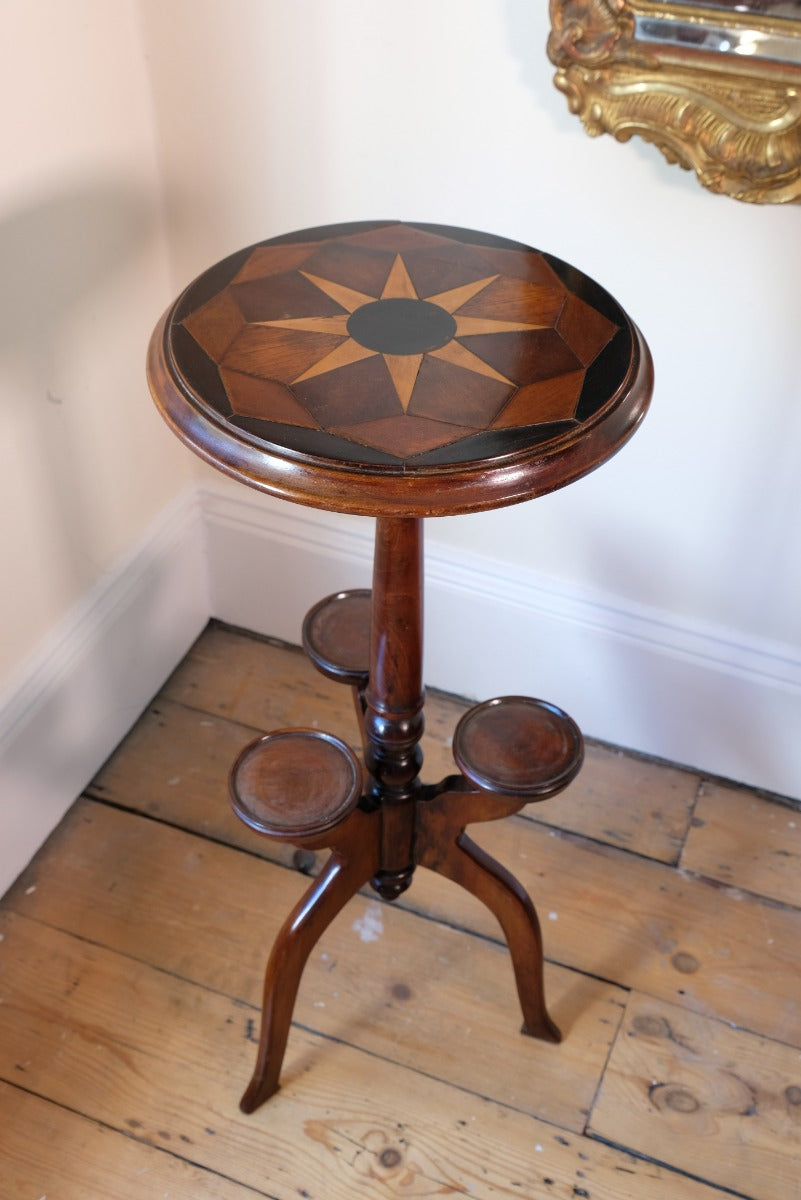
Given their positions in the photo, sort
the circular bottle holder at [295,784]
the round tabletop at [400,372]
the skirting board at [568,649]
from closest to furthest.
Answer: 1. the round tabletop at [400,372]
2. the circular bottle holder at [295,784]
3. the skirting board at [568,649]

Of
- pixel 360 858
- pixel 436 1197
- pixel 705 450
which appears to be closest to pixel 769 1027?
pixel 436 1197

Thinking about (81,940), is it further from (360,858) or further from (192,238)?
(192,238)

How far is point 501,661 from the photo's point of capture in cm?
179

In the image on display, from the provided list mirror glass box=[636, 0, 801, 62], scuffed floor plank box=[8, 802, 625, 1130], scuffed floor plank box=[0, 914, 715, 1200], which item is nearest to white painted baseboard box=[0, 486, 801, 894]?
scuffed floor plank box=[8, 802, 625, 1130]

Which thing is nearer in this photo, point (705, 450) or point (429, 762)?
point (705, 450)

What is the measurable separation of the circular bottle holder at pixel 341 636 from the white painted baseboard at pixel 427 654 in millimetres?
346

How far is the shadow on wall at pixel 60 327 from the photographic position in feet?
4.45

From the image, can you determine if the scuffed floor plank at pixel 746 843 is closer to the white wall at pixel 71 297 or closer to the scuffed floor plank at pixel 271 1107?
the scuffed floor plank at pixel 271 1107

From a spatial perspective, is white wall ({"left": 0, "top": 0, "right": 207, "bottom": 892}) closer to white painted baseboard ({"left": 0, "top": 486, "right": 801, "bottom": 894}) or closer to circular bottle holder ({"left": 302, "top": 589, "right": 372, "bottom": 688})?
white painted baseboard ({"left": 0, "top": 486, "right": 801, "bottom": 894})

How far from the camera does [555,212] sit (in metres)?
1.40

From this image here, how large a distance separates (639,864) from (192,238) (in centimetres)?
113

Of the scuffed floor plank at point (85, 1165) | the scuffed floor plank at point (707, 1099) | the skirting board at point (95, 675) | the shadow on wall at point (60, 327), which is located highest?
the shadow on wall at point (60, 327)

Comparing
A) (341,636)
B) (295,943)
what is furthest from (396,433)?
(295,943)

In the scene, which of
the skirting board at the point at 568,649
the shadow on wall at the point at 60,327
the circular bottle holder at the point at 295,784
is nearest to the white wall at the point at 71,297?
the shadow on wall at the point at 60,327
